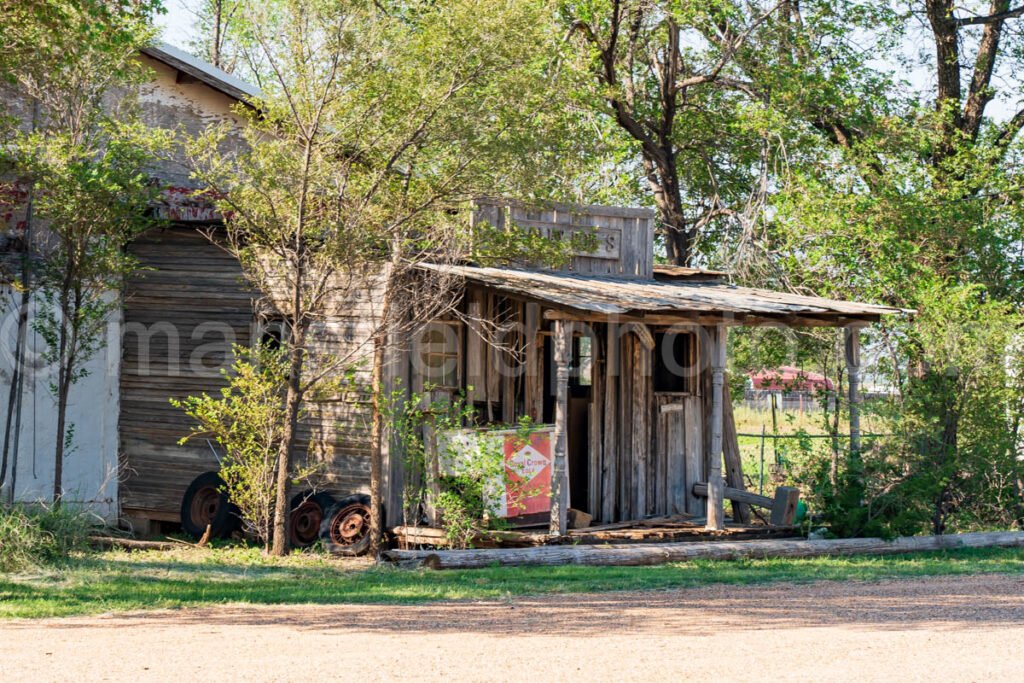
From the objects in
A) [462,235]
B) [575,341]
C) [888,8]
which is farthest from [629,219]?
[888,8]

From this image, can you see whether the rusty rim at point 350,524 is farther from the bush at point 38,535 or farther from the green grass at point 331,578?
the bush at point 38,535

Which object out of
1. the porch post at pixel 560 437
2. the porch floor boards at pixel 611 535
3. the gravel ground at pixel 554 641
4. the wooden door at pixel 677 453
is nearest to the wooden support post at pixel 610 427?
the porch floor boards at pixel 611 535

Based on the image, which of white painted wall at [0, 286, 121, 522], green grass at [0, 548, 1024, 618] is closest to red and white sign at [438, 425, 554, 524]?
green grass at [0, 548, 1024, 618]

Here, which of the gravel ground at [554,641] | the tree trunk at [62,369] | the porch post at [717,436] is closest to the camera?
the gravel ground at [554,641]

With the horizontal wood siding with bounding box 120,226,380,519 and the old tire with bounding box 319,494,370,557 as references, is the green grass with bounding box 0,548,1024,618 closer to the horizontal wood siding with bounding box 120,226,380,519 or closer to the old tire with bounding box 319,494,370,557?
the old tire with bounding box 319,494,370,557

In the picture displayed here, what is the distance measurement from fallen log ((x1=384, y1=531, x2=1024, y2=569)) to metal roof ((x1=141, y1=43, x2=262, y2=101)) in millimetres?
6809

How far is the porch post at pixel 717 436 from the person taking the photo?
14.1 meters

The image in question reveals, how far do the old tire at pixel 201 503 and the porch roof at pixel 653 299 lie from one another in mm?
3929

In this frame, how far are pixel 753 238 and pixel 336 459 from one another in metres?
10.1

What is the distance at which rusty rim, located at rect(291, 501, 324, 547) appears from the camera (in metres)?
14.1

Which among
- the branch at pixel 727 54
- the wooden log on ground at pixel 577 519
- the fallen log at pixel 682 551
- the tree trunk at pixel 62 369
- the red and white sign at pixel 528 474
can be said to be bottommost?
the fallen log at pixel 682 551

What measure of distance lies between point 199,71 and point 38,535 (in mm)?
6948

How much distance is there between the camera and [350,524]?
1373 cm

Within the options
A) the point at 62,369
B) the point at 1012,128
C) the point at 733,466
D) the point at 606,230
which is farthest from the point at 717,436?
the point at 1012,128
